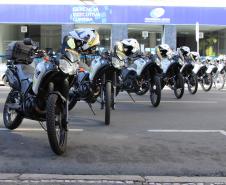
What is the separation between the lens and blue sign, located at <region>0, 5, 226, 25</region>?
101ft

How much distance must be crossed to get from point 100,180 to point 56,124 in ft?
4.27

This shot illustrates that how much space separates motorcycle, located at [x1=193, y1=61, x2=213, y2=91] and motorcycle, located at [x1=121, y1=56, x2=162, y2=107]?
5.35 meters

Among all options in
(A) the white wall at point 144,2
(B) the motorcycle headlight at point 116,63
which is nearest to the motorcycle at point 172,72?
(B) the motorcycle headlight at point 116,63

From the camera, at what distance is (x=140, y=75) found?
12.5 metres

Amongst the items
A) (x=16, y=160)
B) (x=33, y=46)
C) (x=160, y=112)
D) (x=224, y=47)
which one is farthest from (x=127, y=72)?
(x=224, y=47)

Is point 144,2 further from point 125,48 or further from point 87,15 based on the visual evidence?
point 125,48

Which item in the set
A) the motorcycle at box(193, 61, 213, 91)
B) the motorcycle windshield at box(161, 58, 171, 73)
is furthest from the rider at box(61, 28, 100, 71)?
the motorcycle at box(193, 61, 213, 91)

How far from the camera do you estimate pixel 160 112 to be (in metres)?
11.5

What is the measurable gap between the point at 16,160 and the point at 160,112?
530cm

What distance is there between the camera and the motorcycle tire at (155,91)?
1201 cm

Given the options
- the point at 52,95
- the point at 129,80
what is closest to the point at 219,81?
the point at 129,80

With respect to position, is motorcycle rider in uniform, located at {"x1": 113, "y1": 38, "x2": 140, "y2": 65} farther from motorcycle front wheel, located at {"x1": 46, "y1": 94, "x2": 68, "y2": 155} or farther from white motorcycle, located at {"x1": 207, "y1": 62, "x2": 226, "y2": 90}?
white motorcycle, located at {"x1": 207, "y1": 62, "x2": 226, "y2": 90}

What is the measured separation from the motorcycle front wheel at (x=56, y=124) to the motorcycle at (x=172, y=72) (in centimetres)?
724

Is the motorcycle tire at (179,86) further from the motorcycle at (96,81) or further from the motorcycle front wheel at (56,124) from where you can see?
the motorcycle front wheel at (56,124)
